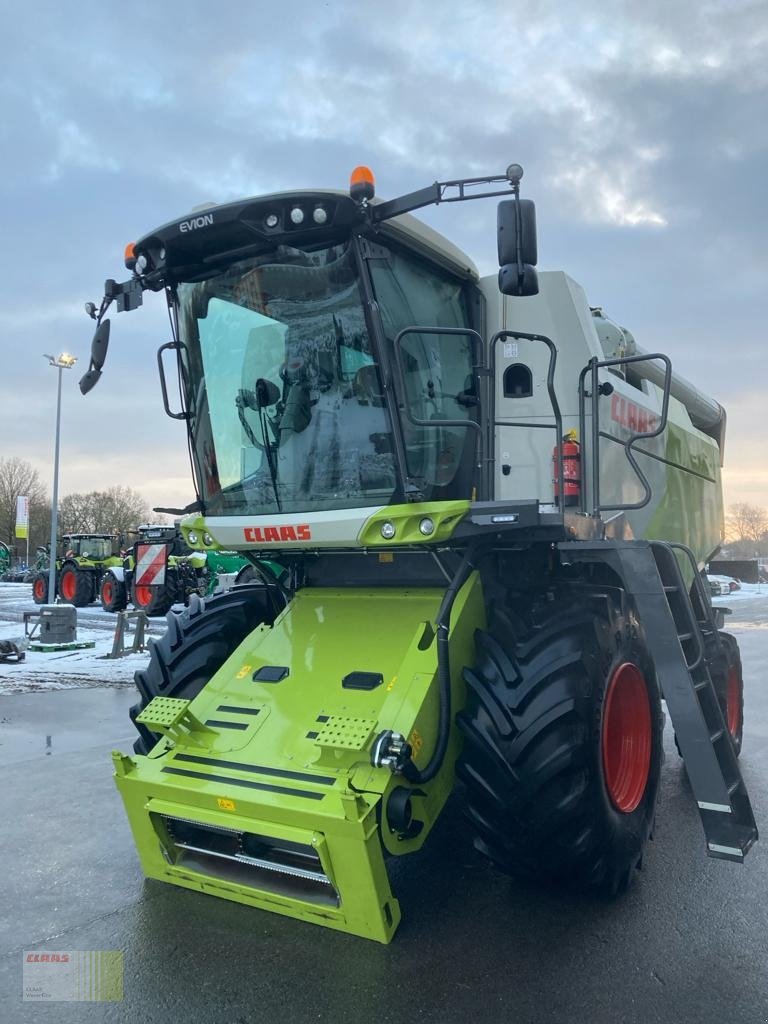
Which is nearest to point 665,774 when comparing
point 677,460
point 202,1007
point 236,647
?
point 677,460

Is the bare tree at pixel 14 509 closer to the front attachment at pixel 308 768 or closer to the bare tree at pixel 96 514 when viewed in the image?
the bare tree at pixel 96 514

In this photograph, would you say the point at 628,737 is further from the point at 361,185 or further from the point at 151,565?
the point at 151,565

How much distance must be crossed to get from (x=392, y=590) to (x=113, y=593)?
1661 centimetres

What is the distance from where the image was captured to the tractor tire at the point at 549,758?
10.9 ft

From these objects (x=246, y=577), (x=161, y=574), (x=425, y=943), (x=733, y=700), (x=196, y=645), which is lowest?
(x=425, y=943)

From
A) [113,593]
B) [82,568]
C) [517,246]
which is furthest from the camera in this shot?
[82,568]

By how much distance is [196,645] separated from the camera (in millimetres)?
4539

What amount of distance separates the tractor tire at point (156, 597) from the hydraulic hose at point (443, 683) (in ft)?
47.2

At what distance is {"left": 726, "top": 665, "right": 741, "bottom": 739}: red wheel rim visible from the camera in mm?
6070

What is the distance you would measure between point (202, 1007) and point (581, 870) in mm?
1630

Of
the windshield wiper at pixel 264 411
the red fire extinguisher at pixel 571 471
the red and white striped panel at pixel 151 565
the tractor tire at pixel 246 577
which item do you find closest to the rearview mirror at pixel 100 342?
the windshield wiper at pixel 264 411

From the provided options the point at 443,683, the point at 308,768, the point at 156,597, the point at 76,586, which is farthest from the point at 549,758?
the point at 76,586

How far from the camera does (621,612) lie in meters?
4.11

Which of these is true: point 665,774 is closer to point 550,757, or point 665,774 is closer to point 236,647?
point 550,757
